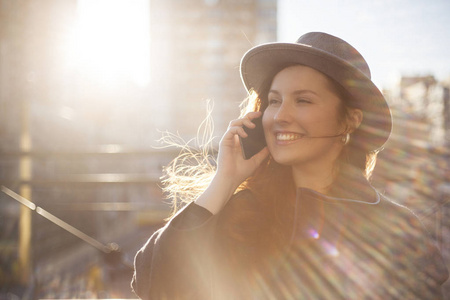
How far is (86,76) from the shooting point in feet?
76.2

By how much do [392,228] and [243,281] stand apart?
0.51 meters

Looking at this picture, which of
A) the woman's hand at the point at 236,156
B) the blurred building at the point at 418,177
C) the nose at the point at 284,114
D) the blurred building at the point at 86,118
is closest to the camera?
the nose at the point at 284,114

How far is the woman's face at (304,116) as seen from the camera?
4.40ft

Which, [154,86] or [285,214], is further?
[154,86]

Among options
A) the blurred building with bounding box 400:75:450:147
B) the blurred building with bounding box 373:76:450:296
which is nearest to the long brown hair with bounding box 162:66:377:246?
the blurred building with bounding box 373:76:450:296

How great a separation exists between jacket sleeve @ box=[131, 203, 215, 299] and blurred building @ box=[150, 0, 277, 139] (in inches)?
2471

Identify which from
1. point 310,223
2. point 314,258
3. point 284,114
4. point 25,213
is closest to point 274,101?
point 284,114

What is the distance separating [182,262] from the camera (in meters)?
1.34

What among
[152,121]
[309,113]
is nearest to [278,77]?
[309,113]

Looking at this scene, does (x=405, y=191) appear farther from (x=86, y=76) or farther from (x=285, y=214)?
(x=86, y=76)

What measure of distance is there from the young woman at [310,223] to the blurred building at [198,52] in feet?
205

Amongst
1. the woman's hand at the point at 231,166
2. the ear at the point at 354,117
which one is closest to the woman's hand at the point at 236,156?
the woman's hand at the point at 231,166

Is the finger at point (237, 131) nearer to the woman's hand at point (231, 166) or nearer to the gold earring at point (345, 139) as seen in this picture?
the woman's hand at point (231, 166)

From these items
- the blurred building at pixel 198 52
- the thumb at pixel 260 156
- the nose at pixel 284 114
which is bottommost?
the thumb at pixel 260 156
